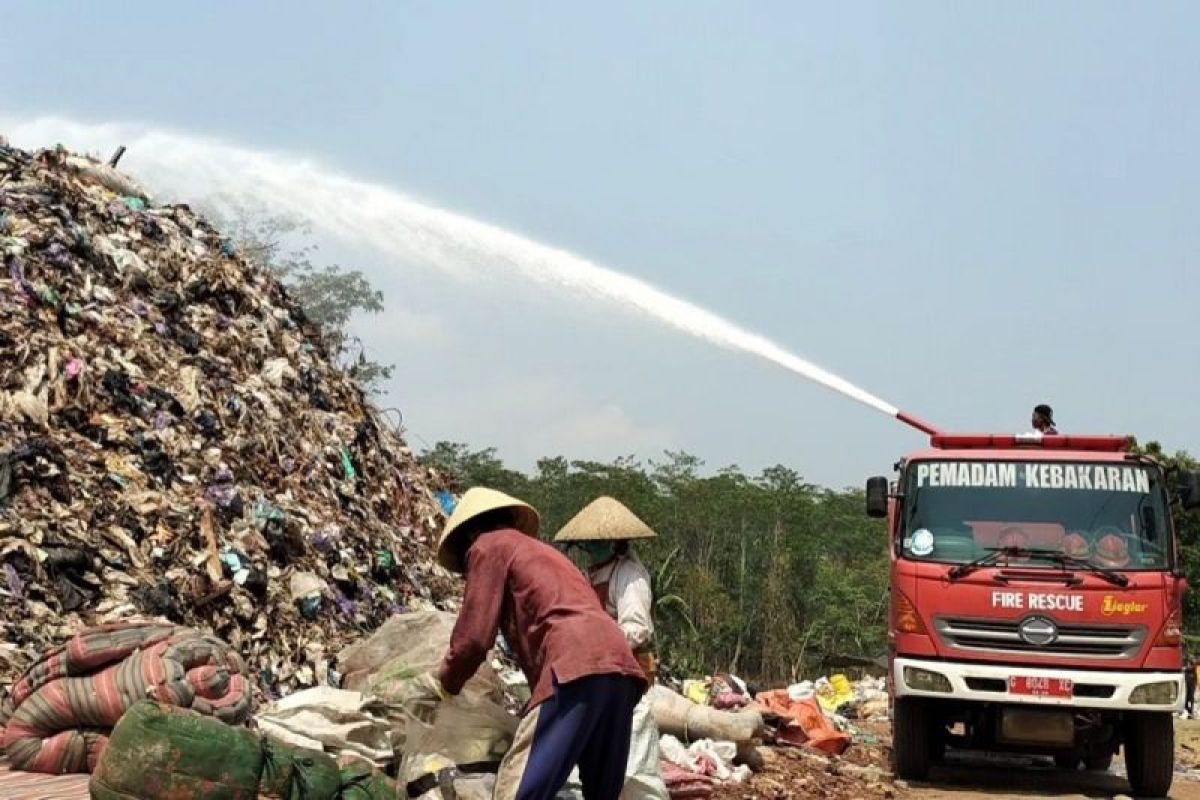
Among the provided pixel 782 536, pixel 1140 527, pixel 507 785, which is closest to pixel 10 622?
pixel 507 785

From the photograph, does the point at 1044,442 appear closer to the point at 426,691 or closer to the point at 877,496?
the point at 877,496

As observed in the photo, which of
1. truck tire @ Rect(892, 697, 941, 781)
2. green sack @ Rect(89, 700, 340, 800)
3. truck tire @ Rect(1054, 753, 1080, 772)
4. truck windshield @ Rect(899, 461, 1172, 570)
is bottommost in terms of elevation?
truck tire @ Rect(1054, 753, 1080, 772)

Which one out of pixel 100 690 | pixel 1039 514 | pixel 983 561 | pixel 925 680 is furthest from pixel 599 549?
pixel 1039 514

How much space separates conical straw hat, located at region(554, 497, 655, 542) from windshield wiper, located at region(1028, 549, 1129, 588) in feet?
9.98

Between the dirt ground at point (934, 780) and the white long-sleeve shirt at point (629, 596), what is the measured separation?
1.47 m

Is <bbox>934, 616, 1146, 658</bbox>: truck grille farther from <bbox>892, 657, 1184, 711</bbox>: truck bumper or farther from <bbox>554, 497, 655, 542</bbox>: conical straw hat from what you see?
<bbox>554, 497, 655, 542</bbox>: conical straw hat

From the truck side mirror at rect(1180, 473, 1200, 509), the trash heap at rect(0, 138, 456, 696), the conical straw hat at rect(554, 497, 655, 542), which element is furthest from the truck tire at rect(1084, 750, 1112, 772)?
the trash heap at rect(0, 138, 456, 696)

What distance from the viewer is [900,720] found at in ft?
28.3

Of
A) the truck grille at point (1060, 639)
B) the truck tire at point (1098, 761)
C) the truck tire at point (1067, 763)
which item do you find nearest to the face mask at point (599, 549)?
the truck grille at point (1060, 639)

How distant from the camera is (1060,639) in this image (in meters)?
8.12

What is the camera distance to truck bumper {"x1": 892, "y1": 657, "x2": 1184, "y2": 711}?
26.2 feet

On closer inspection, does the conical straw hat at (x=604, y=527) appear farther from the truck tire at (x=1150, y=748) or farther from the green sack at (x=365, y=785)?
the truck tire at (x=1150, y=748)

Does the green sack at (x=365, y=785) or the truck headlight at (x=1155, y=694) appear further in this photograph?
the truck headlight at (x=1155, y=694)

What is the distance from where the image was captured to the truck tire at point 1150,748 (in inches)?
330
